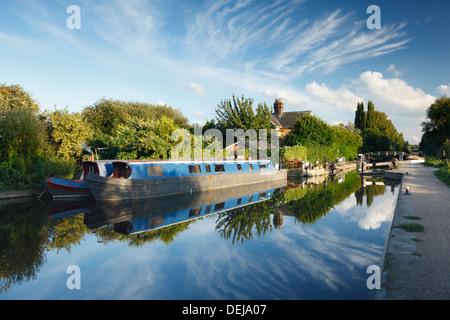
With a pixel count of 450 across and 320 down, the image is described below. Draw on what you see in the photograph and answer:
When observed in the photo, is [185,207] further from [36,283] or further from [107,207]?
[36,283]

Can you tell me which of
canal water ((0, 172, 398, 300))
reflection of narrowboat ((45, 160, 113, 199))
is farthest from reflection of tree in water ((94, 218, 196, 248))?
reflection of narrowboat ((45, 160, 113, 199))

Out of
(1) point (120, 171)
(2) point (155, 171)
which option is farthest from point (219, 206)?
(1) point (120, 171)

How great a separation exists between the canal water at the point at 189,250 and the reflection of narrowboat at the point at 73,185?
121 centimetres

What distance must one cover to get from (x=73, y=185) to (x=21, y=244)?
727cm

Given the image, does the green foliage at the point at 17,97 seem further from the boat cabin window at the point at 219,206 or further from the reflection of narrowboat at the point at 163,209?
the boat cabin window at the point at 219,206

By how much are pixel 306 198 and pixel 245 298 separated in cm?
1198

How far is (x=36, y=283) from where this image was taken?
573 cm

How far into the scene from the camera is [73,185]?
48.7 ft

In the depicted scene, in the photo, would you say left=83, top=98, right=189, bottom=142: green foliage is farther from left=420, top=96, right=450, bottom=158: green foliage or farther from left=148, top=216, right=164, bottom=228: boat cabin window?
left=420, top=96, right=450, bottom=158: green foliage

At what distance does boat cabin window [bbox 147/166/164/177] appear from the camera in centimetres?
1495

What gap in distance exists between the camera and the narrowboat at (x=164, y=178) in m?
13.9

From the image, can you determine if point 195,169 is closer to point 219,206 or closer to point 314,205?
point 219,206
